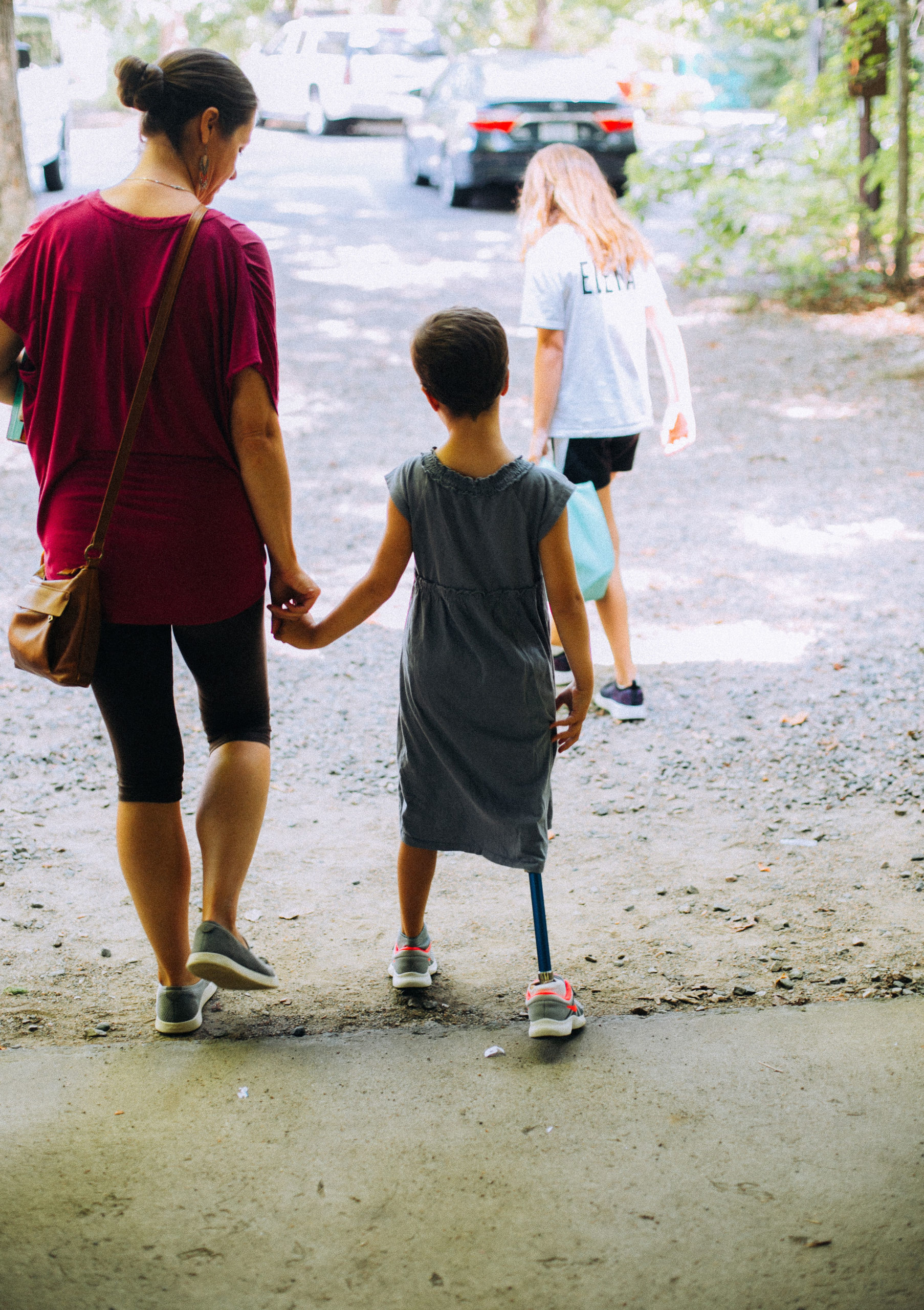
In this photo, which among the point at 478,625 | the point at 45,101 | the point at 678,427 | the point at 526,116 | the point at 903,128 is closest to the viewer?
the point at 478,625

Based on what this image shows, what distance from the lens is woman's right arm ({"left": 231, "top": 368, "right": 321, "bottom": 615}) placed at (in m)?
2.49

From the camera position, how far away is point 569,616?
2.70 metres

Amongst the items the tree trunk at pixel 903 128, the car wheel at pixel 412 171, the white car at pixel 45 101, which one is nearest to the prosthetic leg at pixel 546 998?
the tree trunk at pixel 903 128

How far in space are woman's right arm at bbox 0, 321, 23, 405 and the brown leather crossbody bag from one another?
0.31 metres

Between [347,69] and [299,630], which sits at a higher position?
[347,69]

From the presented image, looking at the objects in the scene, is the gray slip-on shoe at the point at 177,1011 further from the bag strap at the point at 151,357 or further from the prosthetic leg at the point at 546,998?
the bag strap at the point at 151,357

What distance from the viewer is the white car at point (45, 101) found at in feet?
44.7

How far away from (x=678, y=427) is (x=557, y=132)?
32.9ft

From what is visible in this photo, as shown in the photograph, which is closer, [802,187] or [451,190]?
[802,187]

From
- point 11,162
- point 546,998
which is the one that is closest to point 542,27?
point 11,162

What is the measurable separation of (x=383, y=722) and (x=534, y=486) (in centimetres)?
236

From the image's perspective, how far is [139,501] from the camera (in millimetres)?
2498

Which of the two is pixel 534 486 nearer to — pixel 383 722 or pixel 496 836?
pixel 496 836

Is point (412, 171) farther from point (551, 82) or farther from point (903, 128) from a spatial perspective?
point (903, 128)
